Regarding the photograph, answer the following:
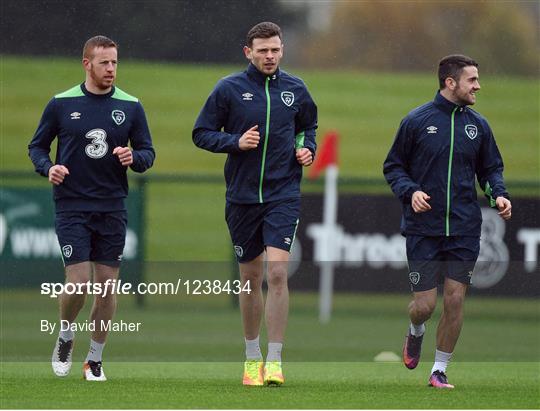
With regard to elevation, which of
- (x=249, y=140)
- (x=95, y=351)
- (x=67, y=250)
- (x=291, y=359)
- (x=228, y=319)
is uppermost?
(x=249, y=140)

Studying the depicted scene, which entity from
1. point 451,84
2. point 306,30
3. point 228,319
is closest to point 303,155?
point 451,84

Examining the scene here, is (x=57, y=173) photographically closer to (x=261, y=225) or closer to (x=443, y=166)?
(x=261, y=225)

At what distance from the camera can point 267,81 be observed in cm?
820

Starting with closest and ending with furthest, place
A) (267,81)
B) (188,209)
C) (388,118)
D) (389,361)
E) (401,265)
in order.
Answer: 1. (267,81)
2. (389,361)
3. (401,265)
4. (188,209)
5. (388,118)

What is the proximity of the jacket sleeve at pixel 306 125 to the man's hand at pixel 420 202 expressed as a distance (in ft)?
2.15

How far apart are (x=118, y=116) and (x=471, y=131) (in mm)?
2084

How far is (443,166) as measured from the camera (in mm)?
8227

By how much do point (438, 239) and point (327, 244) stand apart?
6.65m

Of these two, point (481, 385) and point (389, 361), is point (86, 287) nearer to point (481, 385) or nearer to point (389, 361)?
point (481, 385)

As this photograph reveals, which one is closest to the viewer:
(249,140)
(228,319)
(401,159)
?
(249,140)

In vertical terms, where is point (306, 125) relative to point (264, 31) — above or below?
below

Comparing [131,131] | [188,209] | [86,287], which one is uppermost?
[131,131]

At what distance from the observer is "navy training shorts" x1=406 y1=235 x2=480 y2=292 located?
8219 mm

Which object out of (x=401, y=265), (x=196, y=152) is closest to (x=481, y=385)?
(x=401, y=265)
